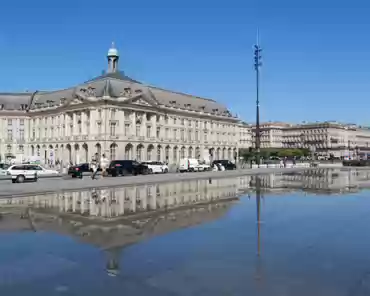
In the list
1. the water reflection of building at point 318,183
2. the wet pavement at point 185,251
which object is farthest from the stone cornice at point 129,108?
the wet pavement at point 185,251

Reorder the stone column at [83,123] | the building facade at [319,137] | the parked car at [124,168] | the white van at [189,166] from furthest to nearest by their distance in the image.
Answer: the building facade at [319,137] < the stone column at [83,123] < the white van at [189,166] < the parked car at [124,168]

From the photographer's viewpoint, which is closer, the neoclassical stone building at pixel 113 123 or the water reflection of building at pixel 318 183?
the water reflection of building at pixel 318 183

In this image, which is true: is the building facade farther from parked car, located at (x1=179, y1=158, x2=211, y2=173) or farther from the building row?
parked car, located at (x1=179, y1=158, x2=211, y2=173)

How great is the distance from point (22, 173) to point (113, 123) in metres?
52.0

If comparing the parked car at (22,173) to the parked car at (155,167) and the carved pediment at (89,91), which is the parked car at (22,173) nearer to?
the parked car at (155,167)

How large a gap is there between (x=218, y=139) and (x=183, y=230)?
106 meters

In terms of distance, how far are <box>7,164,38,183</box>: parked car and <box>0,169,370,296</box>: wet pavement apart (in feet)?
59.1

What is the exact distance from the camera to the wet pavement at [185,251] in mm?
5816

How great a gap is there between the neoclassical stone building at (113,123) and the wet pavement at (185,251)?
189 ft

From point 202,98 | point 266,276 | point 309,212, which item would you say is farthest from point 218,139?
point 266,276

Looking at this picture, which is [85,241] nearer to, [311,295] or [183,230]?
[183,230]

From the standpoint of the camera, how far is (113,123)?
82.8 m

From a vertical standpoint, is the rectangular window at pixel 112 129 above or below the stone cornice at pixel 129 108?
below

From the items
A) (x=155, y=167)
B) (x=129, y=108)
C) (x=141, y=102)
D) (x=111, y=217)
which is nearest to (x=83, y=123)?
(x=129, y=108)
